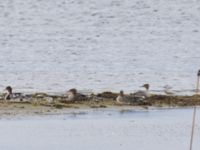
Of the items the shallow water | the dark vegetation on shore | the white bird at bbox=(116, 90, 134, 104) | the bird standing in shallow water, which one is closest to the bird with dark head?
the dark vegetation on shore

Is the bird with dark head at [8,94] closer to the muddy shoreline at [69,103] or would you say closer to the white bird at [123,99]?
the muddy shoreline at [69,103]

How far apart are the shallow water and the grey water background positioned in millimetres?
3318

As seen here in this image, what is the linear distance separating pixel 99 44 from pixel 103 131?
557 inches

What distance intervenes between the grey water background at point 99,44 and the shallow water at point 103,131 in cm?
332

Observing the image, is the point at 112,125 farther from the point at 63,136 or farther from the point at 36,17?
the point at 36,17

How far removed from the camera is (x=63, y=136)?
51.6 ft

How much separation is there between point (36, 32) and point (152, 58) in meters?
8.19

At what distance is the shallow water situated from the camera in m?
15.1

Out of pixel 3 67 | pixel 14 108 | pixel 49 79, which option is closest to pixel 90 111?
pixel 14 108

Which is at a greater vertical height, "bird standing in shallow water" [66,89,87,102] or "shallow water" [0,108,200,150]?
"bird standing in shallow water" [66,89,87,102]

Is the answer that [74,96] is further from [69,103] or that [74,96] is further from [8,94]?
[8,94]

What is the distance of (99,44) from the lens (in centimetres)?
3022

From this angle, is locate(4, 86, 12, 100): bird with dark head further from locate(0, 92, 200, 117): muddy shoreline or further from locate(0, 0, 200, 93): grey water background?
locate(0, 0, 200, 93): grey water background

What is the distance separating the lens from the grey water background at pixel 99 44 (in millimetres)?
22562
